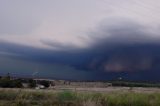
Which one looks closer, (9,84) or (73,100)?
(73,100)

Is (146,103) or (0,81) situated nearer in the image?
(146,103)

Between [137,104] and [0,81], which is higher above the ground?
[0,81]

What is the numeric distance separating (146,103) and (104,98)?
12.4 ft

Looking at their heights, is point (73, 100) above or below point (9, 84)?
below

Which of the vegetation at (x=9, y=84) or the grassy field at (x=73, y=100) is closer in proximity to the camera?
the grassy field at (x=73, y=100)

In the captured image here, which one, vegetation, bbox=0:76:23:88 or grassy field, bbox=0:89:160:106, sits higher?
vegetation, bbox=0:76:23:88

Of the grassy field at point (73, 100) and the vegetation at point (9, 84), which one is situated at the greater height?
the vegetation at point (9, 84)

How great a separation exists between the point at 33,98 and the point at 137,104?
9.61m

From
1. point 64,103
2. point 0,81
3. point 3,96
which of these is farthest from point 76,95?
point 0,81

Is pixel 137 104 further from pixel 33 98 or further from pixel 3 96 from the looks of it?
pixel 3 96

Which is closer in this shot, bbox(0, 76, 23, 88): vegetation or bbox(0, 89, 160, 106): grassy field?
bbox(0, 89, 160, 106): grassy field

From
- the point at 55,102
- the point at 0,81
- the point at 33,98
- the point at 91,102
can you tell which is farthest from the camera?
the point at 0,81

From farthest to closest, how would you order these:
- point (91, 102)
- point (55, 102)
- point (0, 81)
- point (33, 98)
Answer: point (0, 81)
point (33, 98)
point (55, 102)
point (91, 102)

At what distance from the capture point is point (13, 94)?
37.0 metres
